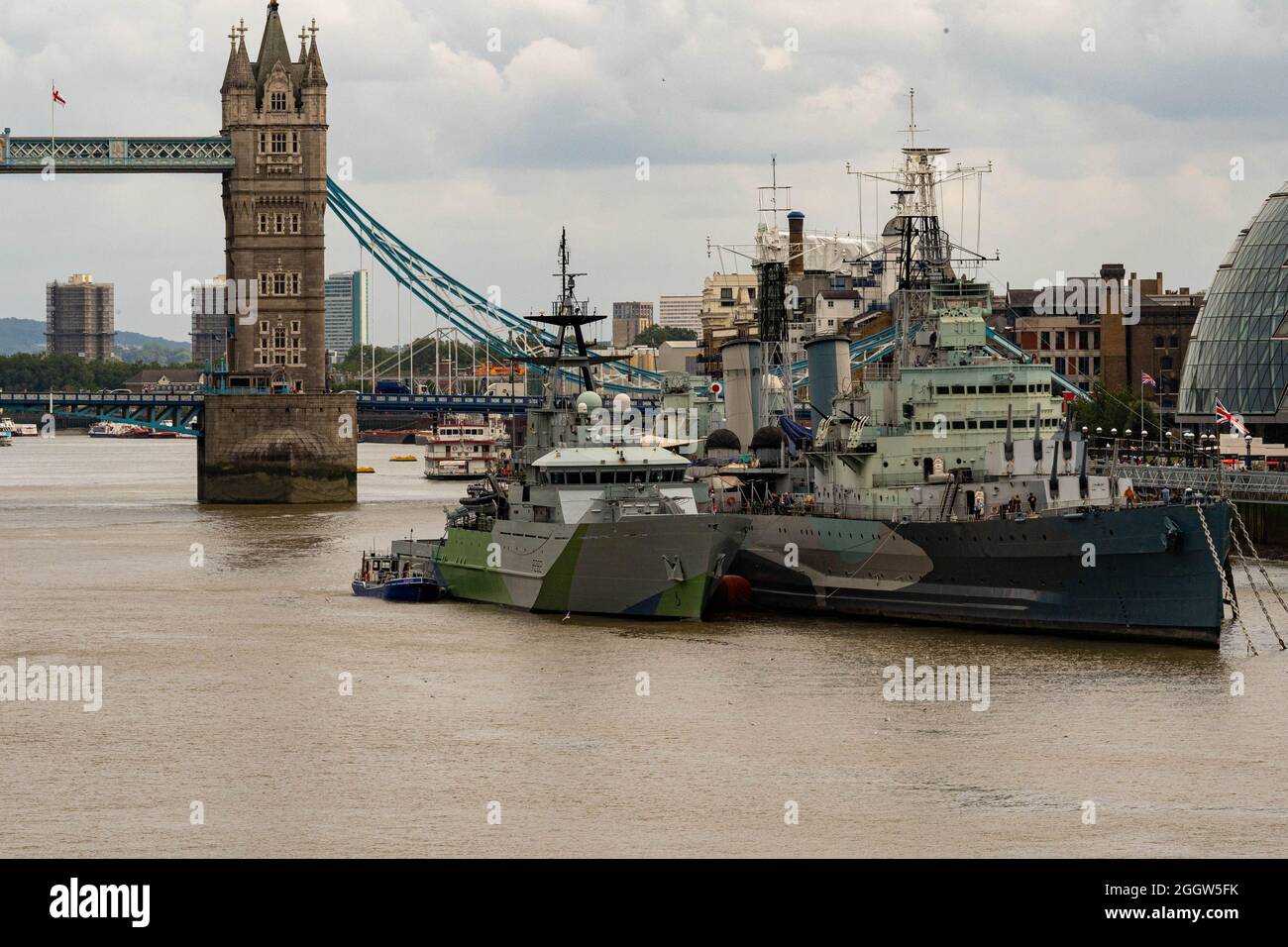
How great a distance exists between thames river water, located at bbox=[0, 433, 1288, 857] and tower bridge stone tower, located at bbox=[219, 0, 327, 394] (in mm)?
42170

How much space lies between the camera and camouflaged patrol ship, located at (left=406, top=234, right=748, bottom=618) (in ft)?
127

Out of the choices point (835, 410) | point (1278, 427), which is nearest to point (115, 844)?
point (835, 410)

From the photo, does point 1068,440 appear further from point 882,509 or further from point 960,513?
point 882,509

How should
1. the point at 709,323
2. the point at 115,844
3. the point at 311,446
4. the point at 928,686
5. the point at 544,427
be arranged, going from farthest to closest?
the point at 709,323 < the point at 311,446 < the point at 544,427 < the point at 928,686 < the point at 115,844

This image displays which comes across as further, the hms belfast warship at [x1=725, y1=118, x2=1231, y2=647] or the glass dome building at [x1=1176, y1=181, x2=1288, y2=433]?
the glass dome building at [x1=1176, y1=181, x2=1288, y2=433]

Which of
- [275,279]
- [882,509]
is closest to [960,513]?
[882,509]

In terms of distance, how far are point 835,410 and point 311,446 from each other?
4313 cm

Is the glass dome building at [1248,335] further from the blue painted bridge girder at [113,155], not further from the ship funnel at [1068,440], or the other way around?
the blue painted bridge girder at [113,155]

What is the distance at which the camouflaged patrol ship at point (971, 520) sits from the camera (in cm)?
3534

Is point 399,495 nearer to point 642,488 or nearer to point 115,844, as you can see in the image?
point 642,488

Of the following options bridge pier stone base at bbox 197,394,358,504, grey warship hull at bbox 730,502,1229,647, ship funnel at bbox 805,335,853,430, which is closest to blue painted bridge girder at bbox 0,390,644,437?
bridge pier stone base at bbox 197,394,358,504

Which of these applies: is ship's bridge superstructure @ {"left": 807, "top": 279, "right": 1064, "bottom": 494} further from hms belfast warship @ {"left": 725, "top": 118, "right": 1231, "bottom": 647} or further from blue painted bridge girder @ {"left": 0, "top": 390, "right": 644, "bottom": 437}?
blue painted bridge girder @ {"left": 0, "top": 390, "right": 644, "bottom": 437}

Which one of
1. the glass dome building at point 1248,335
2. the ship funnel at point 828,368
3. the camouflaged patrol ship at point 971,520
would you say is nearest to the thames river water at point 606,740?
the camouflaged patrol ship at point 971,520

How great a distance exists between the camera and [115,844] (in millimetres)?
22703
